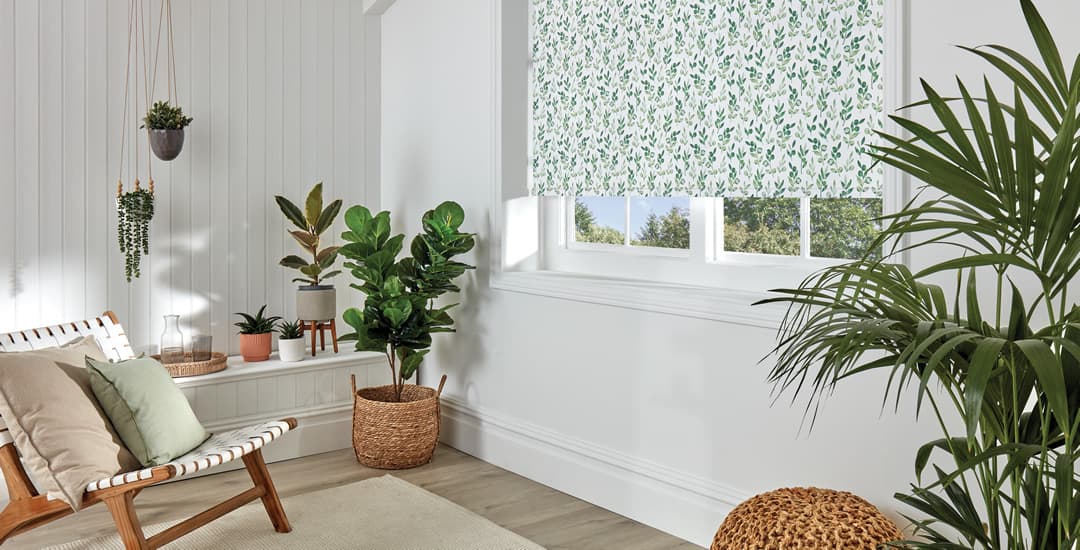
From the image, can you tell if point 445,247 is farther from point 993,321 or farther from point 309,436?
point 993,321

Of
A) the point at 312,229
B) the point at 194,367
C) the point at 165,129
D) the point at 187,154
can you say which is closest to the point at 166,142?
the point at 165,129

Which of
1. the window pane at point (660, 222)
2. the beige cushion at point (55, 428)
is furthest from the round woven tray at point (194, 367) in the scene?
the window pane at point (660, 222)

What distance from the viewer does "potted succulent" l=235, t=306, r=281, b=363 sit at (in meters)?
4.05

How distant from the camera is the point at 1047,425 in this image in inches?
58.1

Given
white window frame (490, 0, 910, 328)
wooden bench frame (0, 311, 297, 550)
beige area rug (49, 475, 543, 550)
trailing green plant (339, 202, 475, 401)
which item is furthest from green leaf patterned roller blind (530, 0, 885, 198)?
→ wooden bench frame (0, 311, 297, 550)

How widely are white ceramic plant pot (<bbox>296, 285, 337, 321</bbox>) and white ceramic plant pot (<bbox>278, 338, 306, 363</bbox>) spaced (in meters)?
0.12

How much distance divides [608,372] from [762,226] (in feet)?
2.62

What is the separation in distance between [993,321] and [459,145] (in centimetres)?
251

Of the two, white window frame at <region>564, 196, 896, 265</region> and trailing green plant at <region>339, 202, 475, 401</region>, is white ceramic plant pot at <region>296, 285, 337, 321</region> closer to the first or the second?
trailing green plant at <region>339, 202, 475, 401</region>

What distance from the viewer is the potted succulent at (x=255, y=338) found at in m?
4.05

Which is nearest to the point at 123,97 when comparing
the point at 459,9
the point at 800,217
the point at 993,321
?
the point at 459,9

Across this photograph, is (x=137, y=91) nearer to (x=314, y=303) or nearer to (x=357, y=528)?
(x=314, y=303)

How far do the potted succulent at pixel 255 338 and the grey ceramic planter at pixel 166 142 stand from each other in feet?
2.56

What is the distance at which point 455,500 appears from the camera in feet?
11.3
